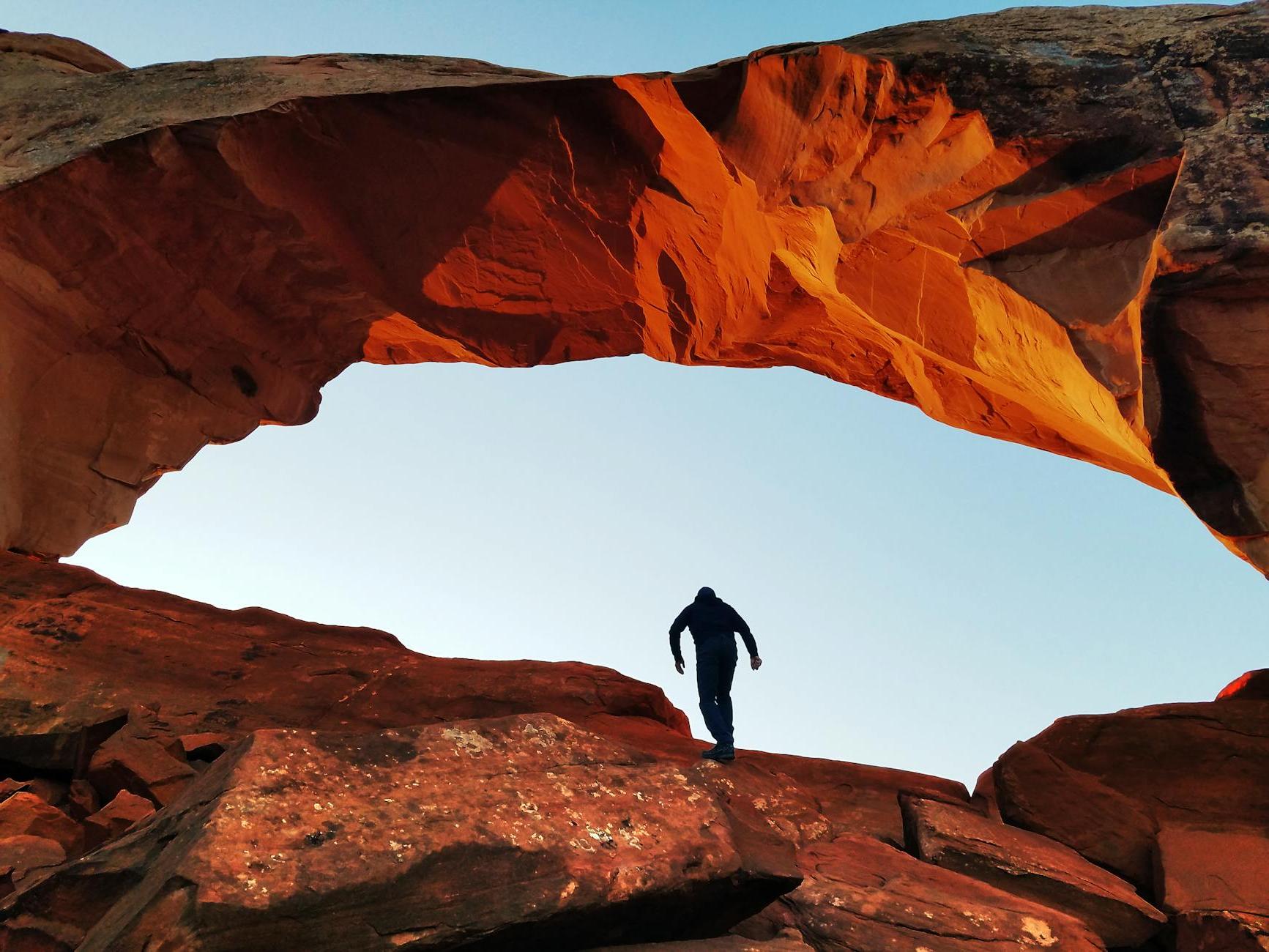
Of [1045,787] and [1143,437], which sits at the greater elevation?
[1143,437]

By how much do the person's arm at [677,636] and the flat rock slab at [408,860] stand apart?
402 cm

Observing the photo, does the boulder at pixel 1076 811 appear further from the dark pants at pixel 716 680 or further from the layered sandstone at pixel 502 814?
the dark pants at pixel 716 680

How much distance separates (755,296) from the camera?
11273 millimetres

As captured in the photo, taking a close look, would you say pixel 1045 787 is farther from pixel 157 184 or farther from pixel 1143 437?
pixel 157 184

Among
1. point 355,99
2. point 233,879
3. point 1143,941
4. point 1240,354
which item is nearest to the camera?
point 233,879

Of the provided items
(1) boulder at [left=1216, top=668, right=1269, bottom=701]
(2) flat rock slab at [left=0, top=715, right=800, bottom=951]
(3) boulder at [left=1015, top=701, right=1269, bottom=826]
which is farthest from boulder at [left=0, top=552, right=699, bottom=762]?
(1) boulder at [left=1216, top=668, right=1269, bottom=701]

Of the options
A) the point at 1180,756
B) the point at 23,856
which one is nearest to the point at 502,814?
the point at 23,856

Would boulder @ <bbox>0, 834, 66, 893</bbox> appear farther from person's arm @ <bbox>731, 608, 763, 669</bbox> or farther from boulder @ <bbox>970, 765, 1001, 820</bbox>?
boulder @ <bbox>970, 765, 1001, 820</bbox>

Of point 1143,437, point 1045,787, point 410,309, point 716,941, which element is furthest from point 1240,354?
point 410,309

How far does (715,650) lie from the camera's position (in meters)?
9.48

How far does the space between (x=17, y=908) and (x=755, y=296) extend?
8.63 metres

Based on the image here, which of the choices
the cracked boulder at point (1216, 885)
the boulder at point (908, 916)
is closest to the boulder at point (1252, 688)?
the cracked boulder at point (1216, 885)

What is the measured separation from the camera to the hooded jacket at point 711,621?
31.6 ft

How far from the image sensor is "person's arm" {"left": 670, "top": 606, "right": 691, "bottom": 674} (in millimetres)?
9914
